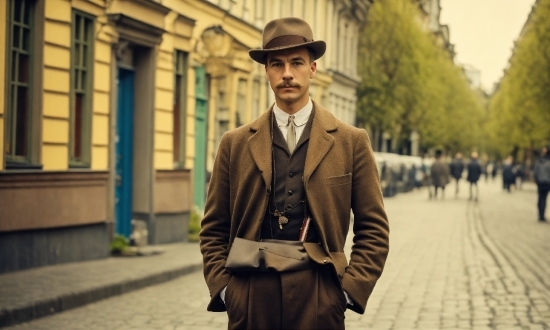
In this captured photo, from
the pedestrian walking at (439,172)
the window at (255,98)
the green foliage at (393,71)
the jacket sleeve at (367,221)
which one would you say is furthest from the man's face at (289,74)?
the green foliage at (393,71)

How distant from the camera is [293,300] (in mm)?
4203

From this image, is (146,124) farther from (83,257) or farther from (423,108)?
(423,108)

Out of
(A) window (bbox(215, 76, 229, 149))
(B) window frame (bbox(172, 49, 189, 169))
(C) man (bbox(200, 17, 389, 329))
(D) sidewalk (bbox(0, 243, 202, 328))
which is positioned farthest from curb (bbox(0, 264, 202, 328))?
(A) window (bbox(215, 76, 229, 149))

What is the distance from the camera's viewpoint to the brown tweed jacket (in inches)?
169

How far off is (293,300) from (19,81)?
1052 centimetres

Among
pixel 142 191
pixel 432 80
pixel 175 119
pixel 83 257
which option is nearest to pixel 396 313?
pixel 83 257

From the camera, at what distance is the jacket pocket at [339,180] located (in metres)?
4.32

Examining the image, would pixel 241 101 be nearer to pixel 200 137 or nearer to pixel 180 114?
pixel 200 137

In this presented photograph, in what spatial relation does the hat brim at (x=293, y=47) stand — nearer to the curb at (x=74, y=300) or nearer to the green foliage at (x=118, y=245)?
the curb at (x=74, y=300)

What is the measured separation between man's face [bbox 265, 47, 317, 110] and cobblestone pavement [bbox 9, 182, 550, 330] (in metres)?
5.94

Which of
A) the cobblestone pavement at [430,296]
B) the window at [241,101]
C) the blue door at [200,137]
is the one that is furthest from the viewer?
the window at [241,101]

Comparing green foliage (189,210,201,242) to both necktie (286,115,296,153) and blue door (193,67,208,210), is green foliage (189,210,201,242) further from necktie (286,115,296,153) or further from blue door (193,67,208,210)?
necktie (286,115,296,153)

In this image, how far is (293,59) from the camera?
14.4 feet

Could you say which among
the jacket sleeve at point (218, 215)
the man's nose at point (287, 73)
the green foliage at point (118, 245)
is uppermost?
the man's nose at point (287, 73)
